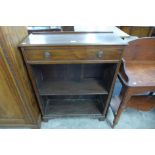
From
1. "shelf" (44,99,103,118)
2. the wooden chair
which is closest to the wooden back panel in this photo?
the wooden chair

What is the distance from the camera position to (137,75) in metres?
1.16

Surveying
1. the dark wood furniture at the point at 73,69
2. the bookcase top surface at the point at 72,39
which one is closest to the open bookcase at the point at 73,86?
the dark wood furniture at the point at 73,69

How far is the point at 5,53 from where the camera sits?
2.53 feet

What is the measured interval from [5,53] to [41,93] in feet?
1.70

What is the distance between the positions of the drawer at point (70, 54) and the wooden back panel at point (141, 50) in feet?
1.40

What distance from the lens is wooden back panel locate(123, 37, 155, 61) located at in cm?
124

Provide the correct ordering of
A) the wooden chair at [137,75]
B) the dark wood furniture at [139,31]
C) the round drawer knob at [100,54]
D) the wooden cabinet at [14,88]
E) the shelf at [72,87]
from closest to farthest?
the wooden cabinet at [14,88]
the round drawer knob at [100,54]
the wooden chair at [137,75]
the shelf at [72,87]
the dark wood furniture at [139,31]

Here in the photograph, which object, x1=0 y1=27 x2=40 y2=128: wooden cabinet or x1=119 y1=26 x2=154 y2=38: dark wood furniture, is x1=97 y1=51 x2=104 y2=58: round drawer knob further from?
x1=119 y1=26 x2=154 y2=38: dark wood furniture

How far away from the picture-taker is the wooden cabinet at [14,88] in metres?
0.78

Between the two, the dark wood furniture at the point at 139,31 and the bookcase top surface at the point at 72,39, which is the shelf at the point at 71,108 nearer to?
the bookcase top surface at the point at 72,39

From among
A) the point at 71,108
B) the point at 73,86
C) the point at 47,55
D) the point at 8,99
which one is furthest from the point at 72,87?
the point at 8,99

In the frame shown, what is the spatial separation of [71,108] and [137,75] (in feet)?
2.69
